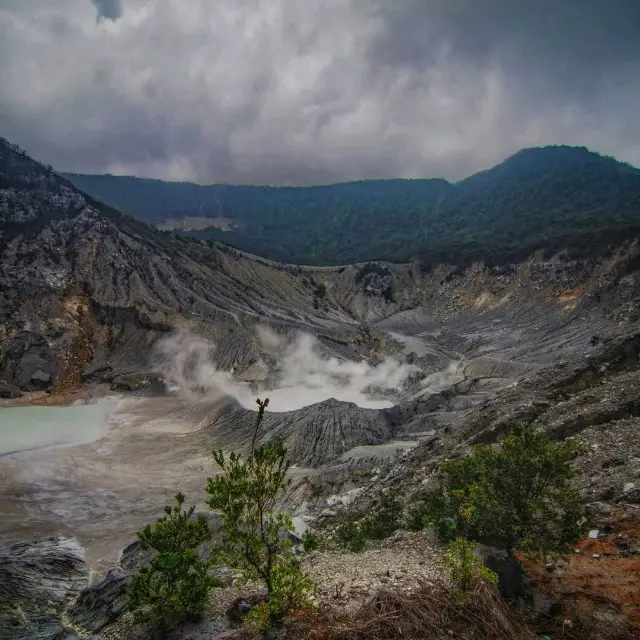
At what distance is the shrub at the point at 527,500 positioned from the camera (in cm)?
878

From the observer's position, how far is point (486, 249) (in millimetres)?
99938

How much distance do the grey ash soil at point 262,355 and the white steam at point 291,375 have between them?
0.84 m

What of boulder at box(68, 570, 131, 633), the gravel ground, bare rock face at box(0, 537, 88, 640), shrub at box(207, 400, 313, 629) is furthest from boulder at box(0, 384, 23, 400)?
shrub at box(207, 400, 313, 629)

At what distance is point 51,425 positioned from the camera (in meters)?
44.6

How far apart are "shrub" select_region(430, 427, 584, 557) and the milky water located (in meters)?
36.3

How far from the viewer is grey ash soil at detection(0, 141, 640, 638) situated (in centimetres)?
2170

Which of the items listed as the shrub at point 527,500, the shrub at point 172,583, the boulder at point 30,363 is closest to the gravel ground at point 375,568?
the shrub at point 527,500

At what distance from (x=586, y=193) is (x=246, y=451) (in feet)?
584

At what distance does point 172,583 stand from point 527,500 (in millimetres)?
6851

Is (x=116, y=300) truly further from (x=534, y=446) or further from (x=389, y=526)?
(x=534, y=446)

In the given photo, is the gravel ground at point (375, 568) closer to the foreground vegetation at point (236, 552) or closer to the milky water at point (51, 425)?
the foreground vegetation at point (236, 552)

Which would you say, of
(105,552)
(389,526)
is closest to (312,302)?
(105,552)

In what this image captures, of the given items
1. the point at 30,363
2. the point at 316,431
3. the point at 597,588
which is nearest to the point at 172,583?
the point at 597,588

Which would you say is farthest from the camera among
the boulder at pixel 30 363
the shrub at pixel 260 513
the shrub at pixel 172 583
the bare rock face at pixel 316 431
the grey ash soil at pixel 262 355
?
the boulder at pixel 30 363
